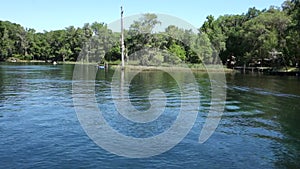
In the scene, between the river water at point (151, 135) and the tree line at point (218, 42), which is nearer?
the river water at point (151, 135)

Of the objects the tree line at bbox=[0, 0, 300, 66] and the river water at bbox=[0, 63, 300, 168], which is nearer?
the river water at bbox=[0, 63, 300, 168]

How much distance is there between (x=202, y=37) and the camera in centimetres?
8806

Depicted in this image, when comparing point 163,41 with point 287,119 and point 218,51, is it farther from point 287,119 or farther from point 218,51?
point 287,119

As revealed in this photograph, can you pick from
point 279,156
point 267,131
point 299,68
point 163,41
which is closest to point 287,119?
point 267,131

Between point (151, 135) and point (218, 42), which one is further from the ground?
point (218, 42)

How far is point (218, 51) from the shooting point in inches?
3755

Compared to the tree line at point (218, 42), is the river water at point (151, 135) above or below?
below

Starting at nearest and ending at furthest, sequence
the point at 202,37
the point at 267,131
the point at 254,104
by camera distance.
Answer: the point at 267,131 → the point at 254,104 → the point at 202,37

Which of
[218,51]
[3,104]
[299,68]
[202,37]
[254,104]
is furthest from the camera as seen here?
[218,51]

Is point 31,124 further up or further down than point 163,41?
further down

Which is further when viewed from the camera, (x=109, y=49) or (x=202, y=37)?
(x=109, y=49)

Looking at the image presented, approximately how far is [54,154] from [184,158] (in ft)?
15.2

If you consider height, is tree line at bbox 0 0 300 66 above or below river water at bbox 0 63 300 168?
above

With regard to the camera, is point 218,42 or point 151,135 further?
point 218,42
